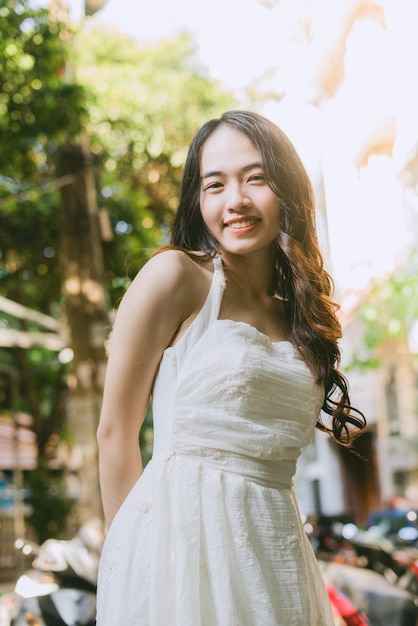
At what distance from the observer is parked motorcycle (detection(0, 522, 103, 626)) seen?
461cm

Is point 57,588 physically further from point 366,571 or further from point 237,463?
point 237,463

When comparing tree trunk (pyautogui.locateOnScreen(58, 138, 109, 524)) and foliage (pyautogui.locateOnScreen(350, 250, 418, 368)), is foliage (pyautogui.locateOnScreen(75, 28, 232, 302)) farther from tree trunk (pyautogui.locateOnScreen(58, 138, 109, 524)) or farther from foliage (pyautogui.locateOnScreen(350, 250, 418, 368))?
foliage (pyautogui.locateOnScreen(350, 250, 418, 368))

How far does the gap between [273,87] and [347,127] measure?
301cm

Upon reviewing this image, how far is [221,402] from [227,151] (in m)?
0.61

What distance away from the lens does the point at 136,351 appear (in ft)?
6.30

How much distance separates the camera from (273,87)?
1311 cm

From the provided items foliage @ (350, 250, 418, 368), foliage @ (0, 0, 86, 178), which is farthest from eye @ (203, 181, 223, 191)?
foliage @ (0, 0, 86, 178)

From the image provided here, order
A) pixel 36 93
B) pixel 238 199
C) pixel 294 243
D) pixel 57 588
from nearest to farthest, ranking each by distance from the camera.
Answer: pixel 238 199
pixel 294 243
pixel 57 588
pixel 36 93

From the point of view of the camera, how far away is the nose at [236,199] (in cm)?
204

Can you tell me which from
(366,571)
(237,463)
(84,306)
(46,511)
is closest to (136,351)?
(237,463)

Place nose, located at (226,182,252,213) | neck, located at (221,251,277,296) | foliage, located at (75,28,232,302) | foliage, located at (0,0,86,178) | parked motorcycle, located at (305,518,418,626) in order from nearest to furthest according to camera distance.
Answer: nose, located at (226,182,252,213) < neck, located at (221,251,277,296) < parked motorcycle, located at (305,518,418,626) < foliage, located at (0,0,86,178) < foliage, located at (75,28,232,302)

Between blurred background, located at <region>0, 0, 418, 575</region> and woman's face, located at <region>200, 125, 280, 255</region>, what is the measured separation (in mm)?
1459

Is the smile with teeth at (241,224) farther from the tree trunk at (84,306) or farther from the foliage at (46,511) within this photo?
the foliage at (46,511)

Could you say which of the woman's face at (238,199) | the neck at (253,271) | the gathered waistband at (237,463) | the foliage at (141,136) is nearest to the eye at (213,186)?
the woman's face at (238,199)
